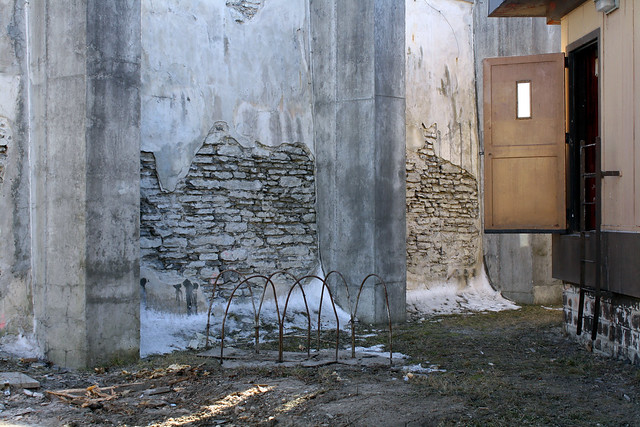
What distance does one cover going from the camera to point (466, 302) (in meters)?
11.0

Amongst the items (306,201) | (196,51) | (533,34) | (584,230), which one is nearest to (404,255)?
(306,201)

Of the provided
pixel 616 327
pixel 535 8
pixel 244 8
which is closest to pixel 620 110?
pixel 535 8

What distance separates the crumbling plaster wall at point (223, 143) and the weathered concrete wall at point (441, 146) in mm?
2125

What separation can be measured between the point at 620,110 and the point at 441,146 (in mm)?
4823

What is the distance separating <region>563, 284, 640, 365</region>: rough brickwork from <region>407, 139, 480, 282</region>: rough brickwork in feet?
11.5

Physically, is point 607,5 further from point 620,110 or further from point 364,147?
point 364,147

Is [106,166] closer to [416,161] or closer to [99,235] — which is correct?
[99,235]

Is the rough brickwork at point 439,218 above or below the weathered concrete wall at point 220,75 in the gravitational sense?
below

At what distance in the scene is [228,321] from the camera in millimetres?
8258

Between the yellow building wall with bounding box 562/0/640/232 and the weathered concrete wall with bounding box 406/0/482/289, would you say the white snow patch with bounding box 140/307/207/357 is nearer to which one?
the weathered concrete wall with bounding box 406/0/482/289

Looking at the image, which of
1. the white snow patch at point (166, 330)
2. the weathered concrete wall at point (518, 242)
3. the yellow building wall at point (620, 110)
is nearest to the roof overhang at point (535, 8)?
the yellow building wall at point (620, 110)

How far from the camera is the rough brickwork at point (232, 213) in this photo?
799 cm

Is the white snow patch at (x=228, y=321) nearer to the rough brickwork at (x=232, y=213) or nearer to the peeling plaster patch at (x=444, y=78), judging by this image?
the rough brickwork at (x=232, y=213)

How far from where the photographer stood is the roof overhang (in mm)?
7301
